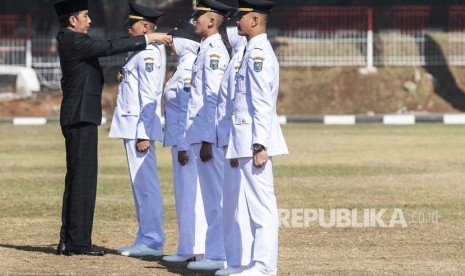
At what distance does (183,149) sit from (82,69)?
3.80 ft

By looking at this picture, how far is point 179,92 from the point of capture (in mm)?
12328

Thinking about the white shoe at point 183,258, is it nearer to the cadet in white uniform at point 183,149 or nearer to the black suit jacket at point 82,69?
the cadet in white uniform at point 183,149

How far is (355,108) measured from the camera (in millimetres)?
38375

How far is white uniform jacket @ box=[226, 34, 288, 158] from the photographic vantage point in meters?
10.4

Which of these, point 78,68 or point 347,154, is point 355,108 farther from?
point 78,68

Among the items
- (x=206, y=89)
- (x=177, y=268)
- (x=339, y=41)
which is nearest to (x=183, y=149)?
(x=206, y=89)

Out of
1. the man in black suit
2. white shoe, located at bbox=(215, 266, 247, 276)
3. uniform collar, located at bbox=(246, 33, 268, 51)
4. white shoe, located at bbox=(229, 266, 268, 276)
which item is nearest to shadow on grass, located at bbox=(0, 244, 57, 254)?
the man in black suit

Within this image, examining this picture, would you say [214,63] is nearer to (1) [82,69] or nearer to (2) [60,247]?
(1) [82,69]

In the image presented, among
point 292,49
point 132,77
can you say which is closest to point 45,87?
point 292,49

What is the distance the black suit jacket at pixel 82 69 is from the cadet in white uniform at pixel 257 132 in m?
1.89

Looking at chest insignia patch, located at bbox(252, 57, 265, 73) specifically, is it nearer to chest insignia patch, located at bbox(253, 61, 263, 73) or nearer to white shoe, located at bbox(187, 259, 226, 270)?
chest insignia patch, located at bbox(253, 61, 263, 73)

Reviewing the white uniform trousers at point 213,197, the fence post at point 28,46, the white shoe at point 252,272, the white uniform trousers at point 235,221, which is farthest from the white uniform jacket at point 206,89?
the fence post at point 28,46

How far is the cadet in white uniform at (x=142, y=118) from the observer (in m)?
12.6

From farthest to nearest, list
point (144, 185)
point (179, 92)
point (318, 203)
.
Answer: point (318, 203) < point (144, 185) < point (179, 92)
